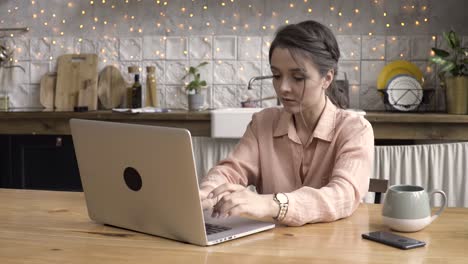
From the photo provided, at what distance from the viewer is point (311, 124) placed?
214cm

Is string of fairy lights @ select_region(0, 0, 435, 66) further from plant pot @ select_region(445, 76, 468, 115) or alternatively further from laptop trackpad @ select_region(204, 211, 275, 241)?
laptop trackpad @ select_region(204, 211, 275, 241)

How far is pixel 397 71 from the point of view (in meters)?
4.07

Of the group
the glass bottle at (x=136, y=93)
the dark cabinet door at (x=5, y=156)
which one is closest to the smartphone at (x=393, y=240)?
the glass bottle at (x=136, y=93)

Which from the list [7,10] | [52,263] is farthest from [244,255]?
[7,10]

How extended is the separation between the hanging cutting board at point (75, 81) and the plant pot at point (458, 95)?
2.07m

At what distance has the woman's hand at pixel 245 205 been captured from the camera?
1.55m

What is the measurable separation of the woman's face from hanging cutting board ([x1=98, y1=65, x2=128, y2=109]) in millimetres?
Result: 2420

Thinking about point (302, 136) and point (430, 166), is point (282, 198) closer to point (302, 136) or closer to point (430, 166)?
point (302, 136)

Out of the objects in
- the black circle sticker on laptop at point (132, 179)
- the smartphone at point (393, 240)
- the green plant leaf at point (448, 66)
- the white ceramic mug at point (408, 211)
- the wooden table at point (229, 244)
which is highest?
the green plant leaf at point (448, 66)

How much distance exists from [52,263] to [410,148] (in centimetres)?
242

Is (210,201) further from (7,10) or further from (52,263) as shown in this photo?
(7,10)

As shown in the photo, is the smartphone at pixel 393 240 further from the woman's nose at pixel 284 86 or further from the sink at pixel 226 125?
the sink at pixel 226 125

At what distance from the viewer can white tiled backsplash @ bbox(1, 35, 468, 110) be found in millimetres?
4172

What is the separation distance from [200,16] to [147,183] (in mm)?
2911
